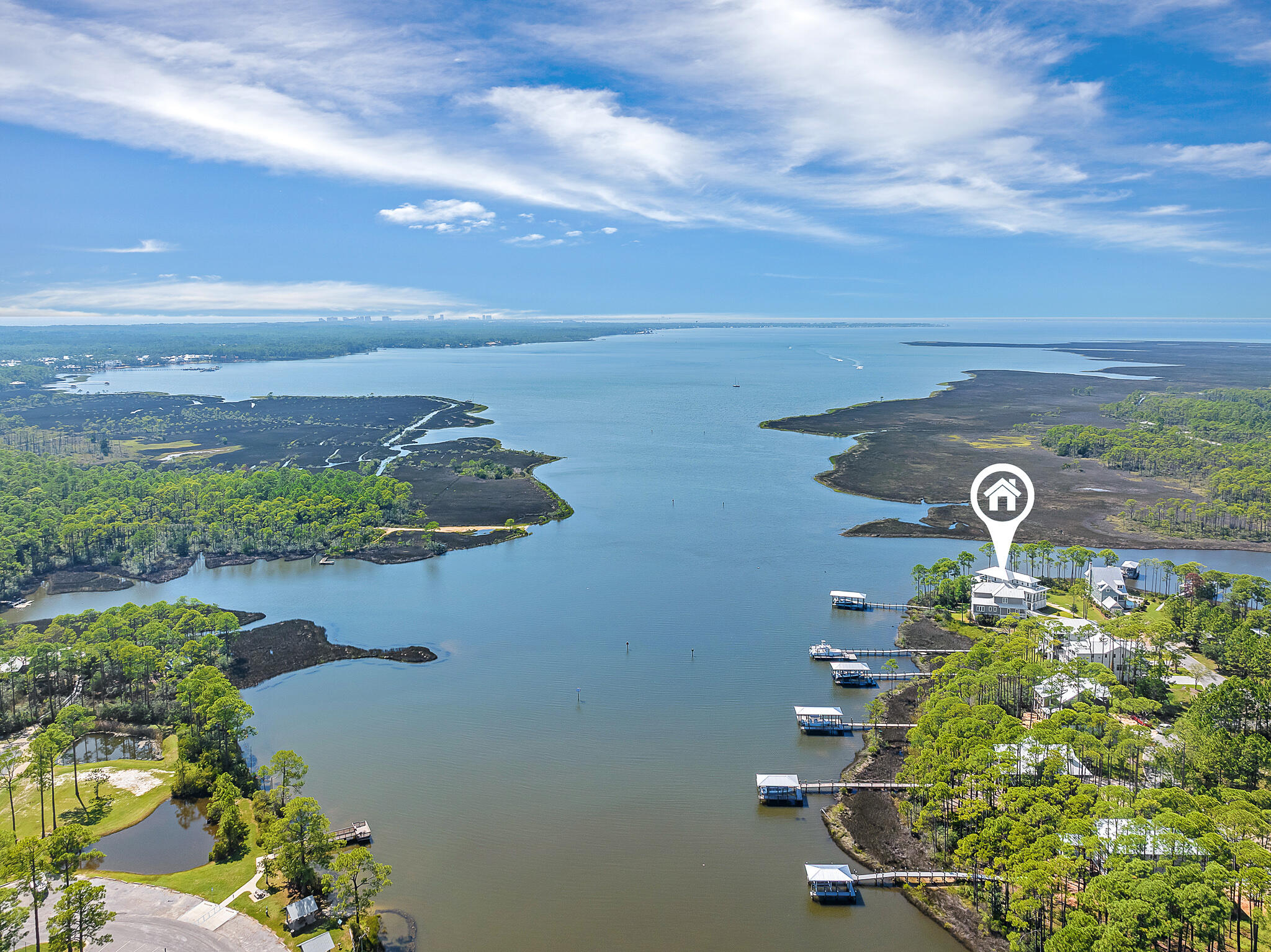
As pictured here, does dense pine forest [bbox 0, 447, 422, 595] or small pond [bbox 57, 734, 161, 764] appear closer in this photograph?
small pond [bbox 57, 734, 161, 764]

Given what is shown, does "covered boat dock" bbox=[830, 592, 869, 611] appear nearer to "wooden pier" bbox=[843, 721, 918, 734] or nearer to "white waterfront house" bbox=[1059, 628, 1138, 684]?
"white waterfront house" bbox=[1059, 628, 1138, 684]

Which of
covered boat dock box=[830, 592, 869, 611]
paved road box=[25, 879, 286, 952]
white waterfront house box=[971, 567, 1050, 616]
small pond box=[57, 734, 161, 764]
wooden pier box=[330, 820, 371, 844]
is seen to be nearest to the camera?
paved road box=[25, 879, 286, 952]

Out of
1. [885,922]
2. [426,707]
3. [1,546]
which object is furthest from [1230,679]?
[1,546]

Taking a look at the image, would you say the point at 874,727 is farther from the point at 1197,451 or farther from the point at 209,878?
the point at 1197,451

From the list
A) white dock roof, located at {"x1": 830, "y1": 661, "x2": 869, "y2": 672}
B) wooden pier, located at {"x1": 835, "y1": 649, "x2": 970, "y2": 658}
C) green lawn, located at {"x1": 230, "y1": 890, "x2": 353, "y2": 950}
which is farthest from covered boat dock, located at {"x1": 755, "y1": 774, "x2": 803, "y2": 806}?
green lawn, located at {"x1": 230, "y1": 890, "x2": 353, "y2": 950}

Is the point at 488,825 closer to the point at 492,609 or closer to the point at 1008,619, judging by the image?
the point at 492,609

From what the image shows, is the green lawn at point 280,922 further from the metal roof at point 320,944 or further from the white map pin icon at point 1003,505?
the white map pin icon at point 1003,505

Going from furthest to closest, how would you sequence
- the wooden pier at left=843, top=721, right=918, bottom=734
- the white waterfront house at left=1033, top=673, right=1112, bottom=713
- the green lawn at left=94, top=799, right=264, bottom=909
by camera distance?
the wooden pier at left=843, top=721, right=918, bottom=734
the white waterfront house at left=1033, top=673, right=1112, bottom=713
the green lawn at left=94, top=799, right=264, bottom=909
